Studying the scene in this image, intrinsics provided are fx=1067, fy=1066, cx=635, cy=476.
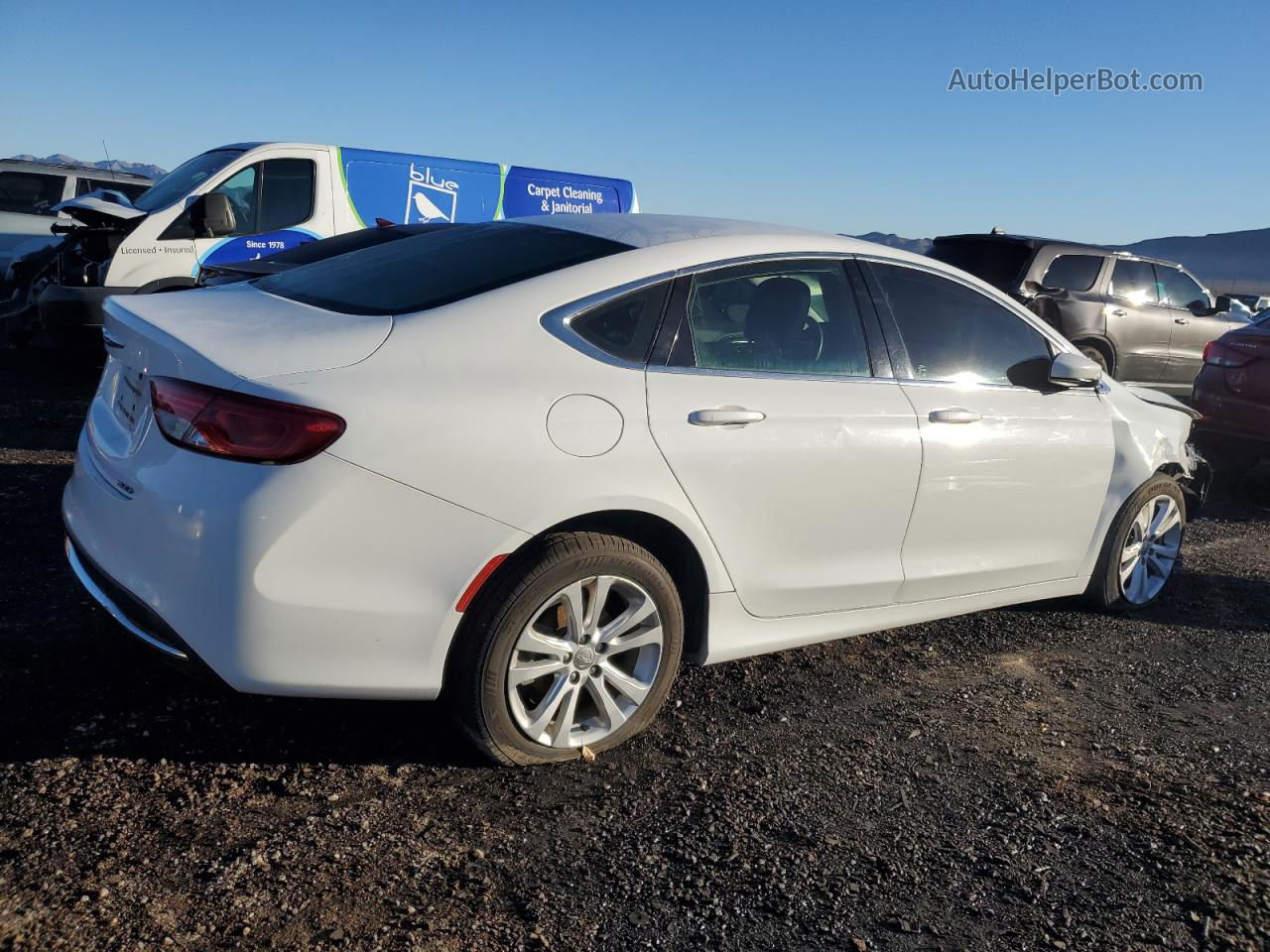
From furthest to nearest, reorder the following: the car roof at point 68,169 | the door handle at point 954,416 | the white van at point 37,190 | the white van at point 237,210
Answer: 1. the car roof at point 68,169
2. the white van at point 37,190
3. the white van at point 237,210
4. the door handle at point 954,416

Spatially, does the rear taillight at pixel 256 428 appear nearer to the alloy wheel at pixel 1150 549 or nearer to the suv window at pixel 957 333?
the suv window at pixel 957 333

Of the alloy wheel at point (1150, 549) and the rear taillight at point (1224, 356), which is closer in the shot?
the alloy wheel at point (1150, 549)

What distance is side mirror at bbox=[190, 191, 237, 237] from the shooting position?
8.33 m

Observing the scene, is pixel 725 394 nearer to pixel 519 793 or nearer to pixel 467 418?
pixel 467 418

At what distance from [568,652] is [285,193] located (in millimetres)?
7275

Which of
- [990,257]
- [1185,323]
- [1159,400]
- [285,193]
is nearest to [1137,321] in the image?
[1185,323]

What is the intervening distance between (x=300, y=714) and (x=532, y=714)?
804mm

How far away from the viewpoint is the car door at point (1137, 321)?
11203 mm

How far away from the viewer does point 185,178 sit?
29.4ft

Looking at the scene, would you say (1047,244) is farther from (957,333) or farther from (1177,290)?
(957,333)

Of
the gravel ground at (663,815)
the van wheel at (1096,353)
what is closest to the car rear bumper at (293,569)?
the gravel ground at (663,815)

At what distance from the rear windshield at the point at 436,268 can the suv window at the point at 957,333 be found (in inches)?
44.6

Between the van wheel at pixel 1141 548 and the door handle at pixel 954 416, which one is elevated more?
the door handle at pixel 954 416

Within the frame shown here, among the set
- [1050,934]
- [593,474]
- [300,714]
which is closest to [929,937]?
[1050,934]
